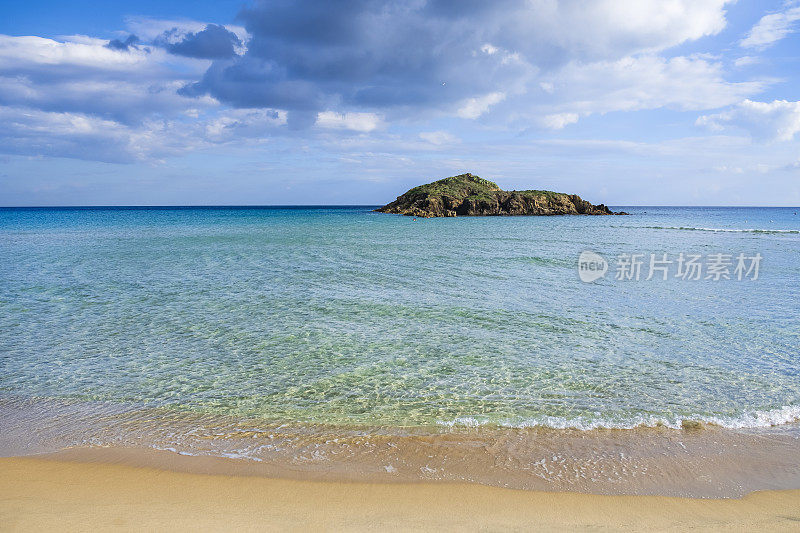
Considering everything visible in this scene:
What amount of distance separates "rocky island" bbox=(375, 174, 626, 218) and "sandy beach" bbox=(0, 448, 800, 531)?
112 meters

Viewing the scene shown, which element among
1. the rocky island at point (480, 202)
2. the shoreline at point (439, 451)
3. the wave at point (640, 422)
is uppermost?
the rocky island at point (480, 202)

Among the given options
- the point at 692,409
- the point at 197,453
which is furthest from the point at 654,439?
the point at 197,453

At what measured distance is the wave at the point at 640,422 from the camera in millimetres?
7582

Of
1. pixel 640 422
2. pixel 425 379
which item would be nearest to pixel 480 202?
pixel 425 379

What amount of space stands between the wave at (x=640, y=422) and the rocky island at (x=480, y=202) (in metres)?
110

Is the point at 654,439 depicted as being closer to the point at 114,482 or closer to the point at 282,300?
the point at 114,482

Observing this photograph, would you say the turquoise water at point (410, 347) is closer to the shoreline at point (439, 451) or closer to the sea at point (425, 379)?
the sea at point (425, 379)

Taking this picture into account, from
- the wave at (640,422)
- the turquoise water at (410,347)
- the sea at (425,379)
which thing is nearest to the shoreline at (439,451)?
the sea at (425,379)

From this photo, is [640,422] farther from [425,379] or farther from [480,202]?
[480,202]

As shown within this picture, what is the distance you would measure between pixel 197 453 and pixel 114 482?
1073 mm

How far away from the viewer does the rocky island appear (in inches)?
4852

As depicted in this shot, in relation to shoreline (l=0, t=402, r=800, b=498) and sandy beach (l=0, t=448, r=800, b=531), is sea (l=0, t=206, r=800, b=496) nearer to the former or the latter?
shoreline (l=0, t=402, r=800, b=498)

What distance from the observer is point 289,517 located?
5.18m

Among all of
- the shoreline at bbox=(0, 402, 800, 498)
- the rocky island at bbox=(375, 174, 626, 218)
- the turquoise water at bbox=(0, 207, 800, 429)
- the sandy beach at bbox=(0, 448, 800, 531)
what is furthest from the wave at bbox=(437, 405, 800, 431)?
the rocky island at bbox=(375, 174, 626, 218)
